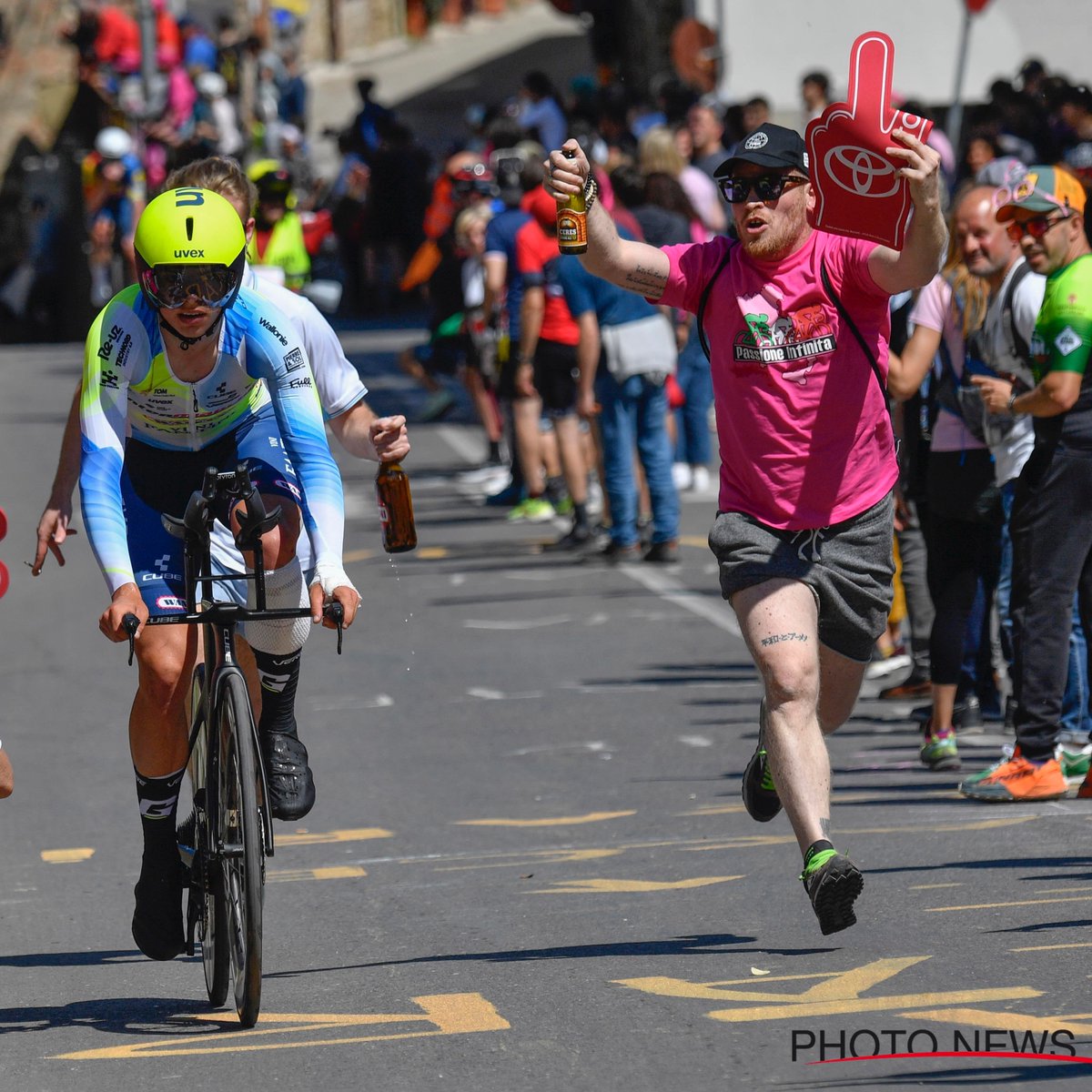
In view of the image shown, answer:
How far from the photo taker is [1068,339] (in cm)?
789

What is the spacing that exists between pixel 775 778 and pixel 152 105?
25.6 metres

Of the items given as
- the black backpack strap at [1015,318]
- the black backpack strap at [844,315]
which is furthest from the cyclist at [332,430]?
the black backpack strap at [1015,318]

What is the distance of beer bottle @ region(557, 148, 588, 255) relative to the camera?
6121 millimetres

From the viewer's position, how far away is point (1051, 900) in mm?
6535

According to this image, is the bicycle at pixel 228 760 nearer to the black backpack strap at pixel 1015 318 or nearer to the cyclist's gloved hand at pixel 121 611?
the cyclist's gloved hand at pixel 121 611

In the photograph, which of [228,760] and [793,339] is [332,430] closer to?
[228,760]

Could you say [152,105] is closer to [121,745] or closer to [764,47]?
[764,47]

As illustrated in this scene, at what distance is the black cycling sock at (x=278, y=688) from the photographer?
6371mm

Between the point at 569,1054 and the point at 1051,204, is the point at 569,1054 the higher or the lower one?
the lower one

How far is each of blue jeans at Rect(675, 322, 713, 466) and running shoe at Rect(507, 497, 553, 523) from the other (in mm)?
1231

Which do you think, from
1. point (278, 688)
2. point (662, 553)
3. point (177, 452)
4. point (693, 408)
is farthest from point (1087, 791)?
point (693, 408)

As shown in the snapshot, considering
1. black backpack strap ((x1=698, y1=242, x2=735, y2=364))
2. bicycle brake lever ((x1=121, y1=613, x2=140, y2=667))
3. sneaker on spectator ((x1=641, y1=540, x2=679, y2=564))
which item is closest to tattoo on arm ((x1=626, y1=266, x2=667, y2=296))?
black backpack strap ((x1=698, y1=242, x2=735, y2=364))

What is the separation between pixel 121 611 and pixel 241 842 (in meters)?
0.63

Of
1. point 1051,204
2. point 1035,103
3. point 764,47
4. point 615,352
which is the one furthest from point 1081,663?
point 764,47
